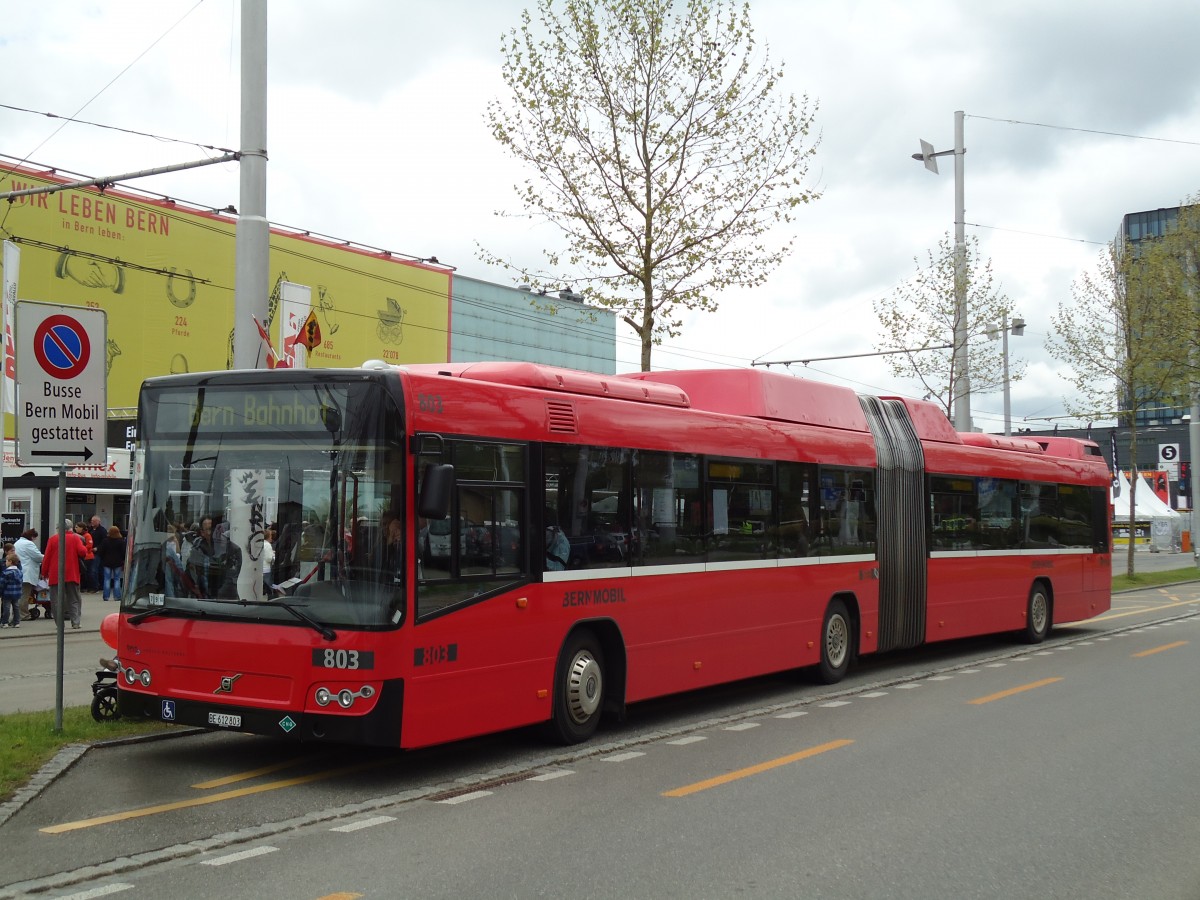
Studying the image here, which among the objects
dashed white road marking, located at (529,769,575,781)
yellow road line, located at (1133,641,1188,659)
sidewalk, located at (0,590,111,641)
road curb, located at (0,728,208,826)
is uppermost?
road curb, located at (0,728,208,826)

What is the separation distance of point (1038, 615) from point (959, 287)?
473 inches

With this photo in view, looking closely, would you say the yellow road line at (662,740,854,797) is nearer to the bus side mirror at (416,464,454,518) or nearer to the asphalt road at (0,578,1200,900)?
the asphalt road at (0,578,1200,900)

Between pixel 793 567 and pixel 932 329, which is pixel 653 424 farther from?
pixel 932 329

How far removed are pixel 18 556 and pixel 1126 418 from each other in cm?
2942

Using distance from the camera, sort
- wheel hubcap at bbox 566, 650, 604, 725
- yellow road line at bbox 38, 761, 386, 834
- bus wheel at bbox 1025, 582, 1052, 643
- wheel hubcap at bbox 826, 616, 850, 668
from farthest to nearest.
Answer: bus wheel at bbox 1025, 582, 1052, 643, wheel hubcap at bbox 826, 616, 850, 668, wheel hubcap at bbox 566, 650, 604, 725, yellow road line at bbox 38, 761, 386, 834

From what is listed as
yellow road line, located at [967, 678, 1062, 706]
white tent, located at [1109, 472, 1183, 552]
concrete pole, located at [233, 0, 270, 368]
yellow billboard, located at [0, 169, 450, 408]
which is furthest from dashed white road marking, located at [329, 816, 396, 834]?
white tent, located at [1109, 472, 1183, 552]

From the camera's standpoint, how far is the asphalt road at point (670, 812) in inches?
236

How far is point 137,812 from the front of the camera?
7297 millimetres

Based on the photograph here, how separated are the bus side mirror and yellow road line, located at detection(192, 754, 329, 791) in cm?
218

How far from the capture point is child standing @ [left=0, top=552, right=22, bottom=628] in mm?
21875

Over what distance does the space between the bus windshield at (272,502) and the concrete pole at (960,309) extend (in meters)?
22.2

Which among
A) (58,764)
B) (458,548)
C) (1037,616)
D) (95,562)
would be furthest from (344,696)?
(95,562)

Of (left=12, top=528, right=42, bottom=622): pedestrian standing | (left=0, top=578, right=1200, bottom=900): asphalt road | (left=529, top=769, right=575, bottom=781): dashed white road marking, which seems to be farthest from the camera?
(left=12, top=528, right=42, bottom=622): pedestrian standing

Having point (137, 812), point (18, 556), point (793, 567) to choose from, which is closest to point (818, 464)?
point (793, 567)
